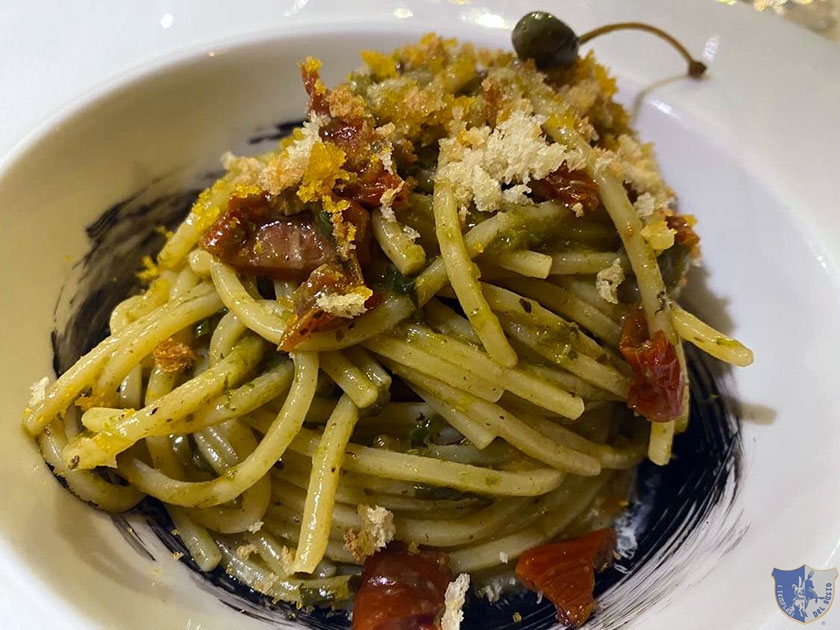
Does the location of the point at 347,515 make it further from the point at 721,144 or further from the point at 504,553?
the point at 721,144

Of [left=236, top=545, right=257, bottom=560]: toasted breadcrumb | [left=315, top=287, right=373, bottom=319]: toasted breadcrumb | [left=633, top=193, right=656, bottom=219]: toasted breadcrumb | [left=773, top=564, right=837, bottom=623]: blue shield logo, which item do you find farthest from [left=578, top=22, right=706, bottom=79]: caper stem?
[left=236, top=545, right=257, bottom=560]: toasted breadcrumb

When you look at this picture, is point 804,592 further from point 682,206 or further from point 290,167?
point 290,167

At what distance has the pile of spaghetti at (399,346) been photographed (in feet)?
7.91

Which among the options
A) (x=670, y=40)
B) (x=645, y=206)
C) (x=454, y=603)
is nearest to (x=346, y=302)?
(x=454, y=603)

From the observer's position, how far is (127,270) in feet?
10.5

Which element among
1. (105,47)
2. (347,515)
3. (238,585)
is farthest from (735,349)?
(105,47)

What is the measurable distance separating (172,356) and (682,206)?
2176 millimetres

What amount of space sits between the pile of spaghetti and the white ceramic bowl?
256 mm

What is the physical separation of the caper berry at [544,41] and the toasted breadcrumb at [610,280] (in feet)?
2.88

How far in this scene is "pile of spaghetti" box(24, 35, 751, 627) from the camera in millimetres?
2410

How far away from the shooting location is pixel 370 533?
252 centimetres

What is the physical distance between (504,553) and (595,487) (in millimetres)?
491

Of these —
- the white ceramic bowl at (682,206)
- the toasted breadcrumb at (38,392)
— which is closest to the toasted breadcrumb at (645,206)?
the white ceramic bowl at (682,206)

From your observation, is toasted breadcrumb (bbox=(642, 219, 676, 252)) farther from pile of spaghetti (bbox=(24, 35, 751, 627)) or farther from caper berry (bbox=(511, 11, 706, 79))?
caper berry (bbox=(511, 11, 706, 79))
